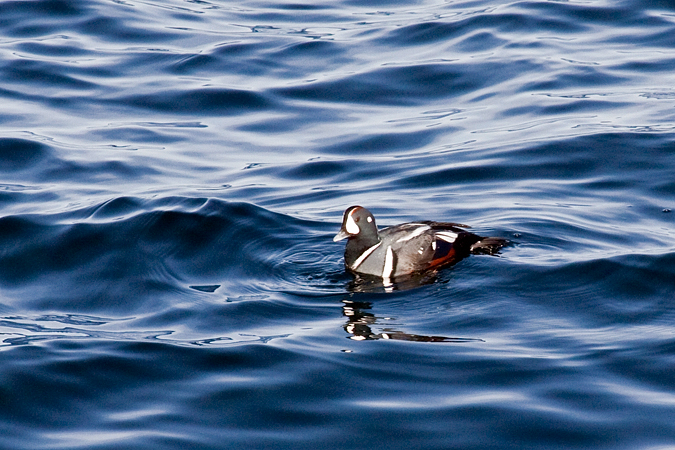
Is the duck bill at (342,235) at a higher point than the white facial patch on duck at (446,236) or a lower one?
higher

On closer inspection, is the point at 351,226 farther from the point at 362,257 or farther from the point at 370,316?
the point at 370,316

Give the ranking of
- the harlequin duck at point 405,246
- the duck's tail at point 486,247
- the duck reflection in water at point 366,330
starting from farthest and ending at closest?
the duck's tail at point 486,247 → the harlequin duck at point 405,246 → the duck reflection in water at point 366,330

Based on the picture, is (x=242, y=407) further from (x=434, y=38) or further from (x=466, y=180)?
(x=434, y=38)

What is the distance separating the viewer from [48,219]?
422 inches

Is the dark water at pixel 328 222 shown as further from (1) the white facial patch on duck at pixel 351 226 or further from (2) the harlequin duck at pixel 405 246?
(1) the white facial patch on duck at pixel 351 226

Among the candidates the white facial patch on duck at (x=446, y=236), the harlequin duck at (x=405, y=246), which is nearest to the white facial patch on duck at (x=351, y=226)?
the harlequin duck at (x=405, y=246)

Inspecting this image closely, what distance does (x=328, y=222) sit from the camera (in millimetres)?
10844

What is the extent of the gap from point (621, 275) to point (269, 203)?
169 inches

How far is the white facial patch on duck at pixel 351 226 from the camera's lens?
963cm

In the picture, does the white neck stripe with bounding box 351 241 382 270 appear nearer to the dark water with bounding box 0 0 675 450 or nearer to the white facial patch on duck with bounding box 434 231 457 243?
the dark water with bounding box 0 0 675 450

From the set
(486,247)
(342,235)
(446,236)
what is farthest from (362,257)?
(486,247)

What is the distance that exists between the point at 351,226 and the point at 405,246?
565 mm

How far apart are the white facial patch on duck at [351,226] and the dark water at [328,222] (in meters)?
0.48

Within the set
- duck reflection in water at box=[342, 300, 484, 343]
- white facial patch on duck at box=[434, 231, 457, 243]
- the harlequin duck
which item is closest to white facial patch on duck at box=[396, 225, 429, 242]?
the harlequin duck
